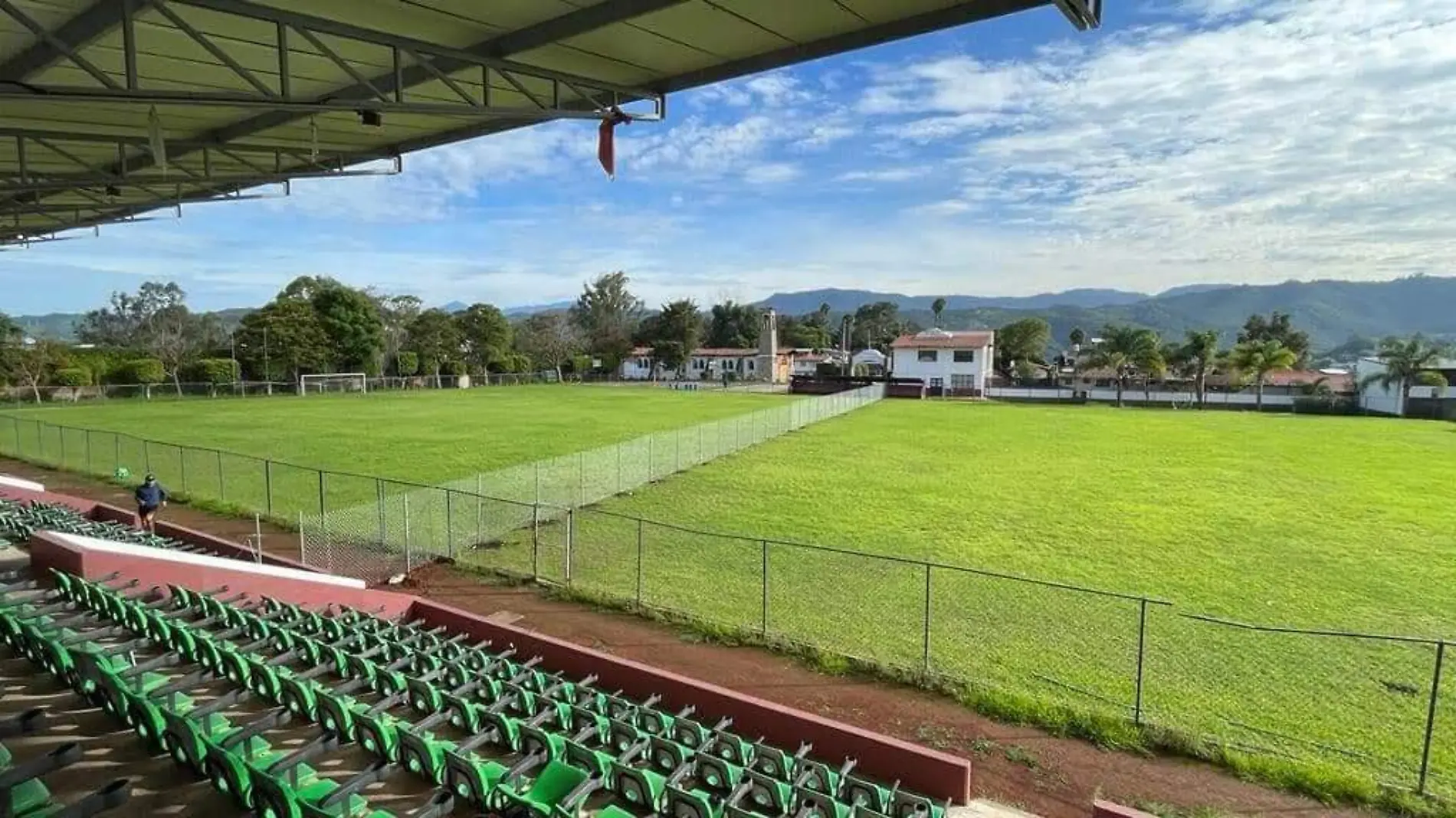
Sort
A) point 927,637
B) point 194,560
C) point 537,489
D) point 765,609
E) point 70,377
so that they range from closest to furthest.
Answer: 1. point 927,637
2. point 194,560
3. point 765,609
4. point 537,489
5. point 70,377

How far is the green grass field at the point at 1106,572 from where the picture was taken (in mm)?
8961

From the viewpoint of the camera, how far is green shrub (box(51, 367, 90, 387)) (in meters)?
54.5

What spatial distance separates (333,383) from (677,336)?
43929 mm

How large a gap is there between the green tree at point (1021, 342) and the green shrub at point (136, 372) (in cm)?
8635

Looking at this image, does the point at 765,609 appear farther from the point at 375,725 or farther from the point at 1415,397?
the point at 1415,397

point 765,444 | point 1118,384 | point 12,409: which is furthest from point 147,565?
point 1118,384

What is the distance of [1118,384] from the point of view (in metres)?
67.9

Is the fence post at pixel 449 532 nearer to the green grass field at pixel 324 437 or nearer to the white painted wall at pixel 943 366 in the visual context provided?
the green grass field at pixel 324 437

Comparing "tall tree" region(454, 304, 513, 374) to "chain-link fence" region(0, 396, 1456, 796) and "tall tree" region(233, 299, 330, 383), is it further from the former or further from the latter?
"chain-link fence" region(0, 396, 1456, 796)

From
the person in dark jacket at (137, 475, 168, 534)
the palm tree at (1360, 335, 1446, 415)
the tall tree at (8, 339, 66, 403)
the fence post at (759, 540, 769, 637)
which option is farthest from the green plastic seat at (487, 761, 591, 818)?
the palm tree at (1360, 335, 1446, 415)

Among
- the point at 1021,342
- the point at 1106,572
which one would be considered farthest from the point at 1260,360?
the point at 1106,572

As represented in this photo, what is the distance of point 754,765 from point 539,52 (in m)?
7.57

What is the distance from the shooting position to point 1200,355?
6419 cm

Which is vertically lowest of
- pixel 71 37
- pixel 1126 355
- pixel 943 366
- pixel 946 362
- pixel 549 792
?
pixel 549 792
